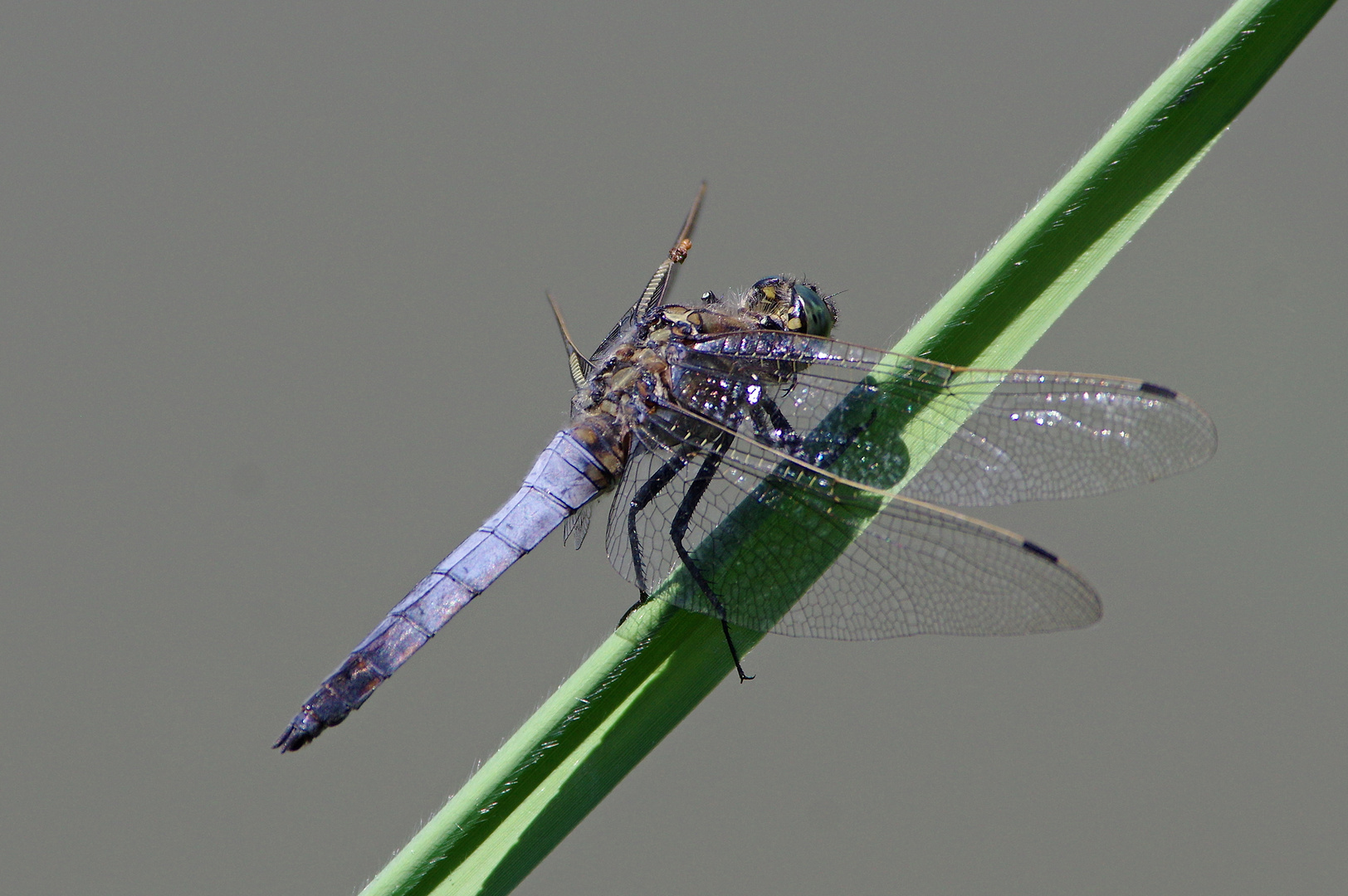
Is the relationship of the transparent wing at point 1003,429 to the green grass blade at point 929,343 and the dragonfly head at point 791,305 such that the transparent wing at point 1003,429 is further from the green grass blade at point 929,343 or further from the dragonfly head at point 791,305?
the dragonfly head at point 791,305

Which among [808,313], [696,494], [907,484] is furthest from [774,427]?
[808,313]

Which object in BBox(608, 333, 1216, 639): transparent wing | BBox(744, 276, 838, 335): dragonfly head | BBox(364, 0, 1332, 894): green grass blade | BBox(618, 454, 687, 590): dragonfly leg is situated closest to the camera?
BBox(364, 0, 1332, 894): green grass blade

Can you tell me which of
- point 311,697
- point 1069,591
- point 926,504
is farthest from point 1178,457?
point 311,697

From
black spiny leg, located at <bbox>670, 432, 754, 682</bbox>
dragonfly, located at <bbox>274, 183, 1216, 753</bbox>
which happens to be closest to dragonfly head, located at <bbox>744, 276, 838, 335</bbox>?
dragonfly, located at <bbox>274, 183, 1216, 753</bbox>

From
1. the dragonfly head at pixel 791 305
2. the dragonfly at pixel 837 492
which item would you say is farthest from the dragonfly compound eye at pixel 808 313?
the dragonfly at pixel 837 492

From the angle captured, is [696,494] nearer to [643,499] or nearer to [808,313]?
[643,499]

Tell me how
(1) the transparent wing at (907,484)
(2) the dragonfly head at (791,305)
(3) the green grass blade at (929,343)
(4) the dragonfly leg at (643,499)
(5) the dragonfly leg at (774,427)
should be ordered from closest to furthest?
(3) the green grass blade at (929,343)
(1) the transparent wing at (907,484)
(5) the dragonfly leg at (774,427)
(4) the dragonfly leg at (643,499)
(2) the dragonfly head at (791,305)

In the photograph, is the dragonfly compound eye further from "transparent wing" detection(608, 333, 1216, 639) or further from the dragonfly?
"transparent wing" detection(608, 333, 1216, 639)

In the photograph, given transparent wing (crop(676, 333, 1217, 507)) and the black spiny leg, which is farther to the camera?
the black spiny leg
